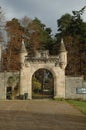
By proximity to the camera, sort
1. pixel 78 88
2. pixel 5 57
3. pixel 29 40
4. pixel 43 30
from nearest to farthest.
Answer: pixel 78 88 < pixel 5 57 < pixel 29 40 < pixel 43 30

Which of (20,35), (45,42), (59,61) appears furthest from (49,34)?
(59,61)

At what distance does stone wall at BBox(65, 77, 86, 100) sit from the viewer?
2247 inches

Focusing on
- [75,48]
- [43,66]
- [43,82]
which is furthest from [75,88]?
[43,82]

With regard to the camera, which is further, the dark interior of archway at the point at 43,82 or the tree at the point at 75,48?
the dark interior of archway at the point at 43,82

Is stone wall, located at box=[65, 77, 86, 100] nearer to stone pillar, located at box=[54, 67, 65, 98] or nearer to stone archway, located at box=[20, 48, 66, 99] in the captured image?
stone pillar, located at box=[54, 67, 65, 98]

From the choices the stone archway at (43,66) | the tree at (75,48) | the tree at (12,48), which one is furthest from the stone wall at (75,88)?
the tree at (12,48)

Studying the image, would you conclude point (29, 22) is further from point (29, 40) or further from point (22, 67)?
point (22, 67)

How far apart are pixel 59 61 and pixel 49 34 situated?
35.2 meters

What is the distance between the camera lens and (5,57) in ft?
248

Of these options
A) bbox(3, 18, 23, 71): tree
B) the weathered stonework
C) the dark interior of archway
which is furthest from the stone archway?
the dark interior of archway

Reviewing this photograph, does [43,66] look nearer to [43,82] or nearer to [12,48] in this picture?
[12,48]

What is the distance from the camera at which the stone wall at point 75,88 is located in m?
57.1

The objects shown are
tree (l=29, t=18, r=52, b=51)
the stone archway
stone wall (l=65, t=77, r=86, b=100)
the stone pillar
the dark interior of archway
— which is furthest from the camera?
tree (l=29, t=18, r=52, b=51)

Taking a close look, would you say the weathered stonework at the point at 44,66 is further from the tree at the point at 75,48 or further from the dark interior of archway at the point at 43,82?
the dark interior of archway at the point at 43,82
